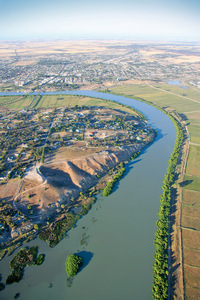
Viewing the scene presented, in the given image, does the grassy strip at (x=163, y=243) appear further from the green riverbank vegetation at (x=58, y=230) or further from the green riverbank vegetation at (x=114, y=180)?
the green riverbank vegetation at (x=58, y=230)

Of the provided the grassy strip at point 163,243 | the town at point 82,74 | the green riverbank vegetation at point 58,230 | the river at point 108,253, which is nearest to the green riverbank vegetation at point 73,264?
the river at point 108,253

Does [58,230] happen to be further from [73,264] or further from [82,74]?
[82,74]

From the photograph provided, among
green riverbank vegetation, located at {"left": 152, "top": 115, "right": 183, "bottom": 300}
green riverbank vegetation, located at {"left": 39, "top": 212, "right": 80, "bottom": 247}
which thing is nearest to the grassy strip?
green riverbank vegetation, located at {"left": 152, "top": 115, "right": 183, "bottom": 300}

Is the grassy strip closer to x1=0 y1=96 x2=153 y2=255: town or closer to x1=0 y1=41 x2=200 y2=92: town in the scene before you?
x1=0 y1=96 x2=153 y2=255: town

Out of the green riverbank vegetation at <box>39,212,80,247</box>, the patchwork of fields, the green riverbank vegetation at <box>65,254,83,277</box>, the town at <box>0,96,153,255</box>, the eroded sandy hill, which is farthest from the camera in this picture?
the eroded sandy hill

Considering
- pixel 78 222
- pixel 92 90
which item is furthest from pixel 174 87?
pixel 78 222
